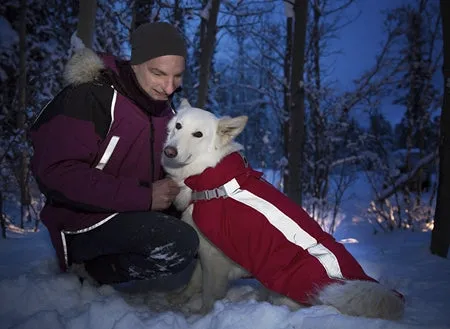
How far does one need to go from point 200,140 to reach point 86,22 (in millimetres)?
2581

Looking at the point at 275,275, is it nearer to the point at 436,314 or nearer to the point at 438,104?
the point at 436,314

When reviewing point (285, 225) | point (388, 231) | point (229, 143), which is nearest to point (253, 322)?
point (285, 225)

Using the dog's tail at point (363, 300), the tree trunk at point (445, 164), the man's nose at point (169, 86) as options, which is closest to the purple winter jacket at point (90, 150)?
the man's nose at point (169, 86)

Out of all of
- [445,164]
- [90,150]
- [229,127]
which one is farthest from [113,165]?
[445,164]

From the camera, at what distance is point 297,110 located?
222 inches

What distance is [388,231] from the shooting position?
6.51m

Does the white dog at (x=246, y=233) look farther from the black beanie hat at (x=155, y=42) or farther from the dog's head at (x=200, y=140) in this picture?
the black beanie hat at (x=155, y=42)

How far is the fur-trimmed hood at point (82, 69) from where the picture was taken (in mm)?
2342

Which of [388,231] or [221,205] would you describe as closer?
[221,205]

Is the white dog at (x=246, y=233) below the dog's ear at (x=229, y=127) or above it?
below

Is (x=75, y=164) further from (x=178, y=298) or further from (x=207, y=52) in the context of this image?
(x=207, y=52)

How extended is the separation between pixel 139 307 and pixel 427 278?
2475 mm

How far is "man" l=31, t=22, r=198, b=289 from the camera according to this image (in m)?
2.10

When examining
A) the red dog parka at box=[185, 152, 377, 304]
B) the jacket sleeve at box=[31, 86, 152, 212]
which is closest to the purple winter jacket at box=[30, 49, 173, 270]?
the jacket sleeve at box=[31, 86, 152, 212]
